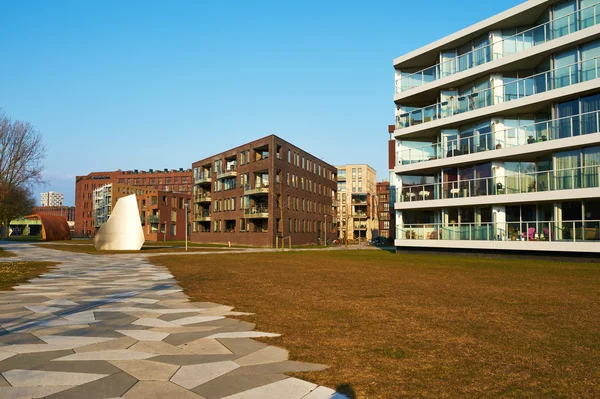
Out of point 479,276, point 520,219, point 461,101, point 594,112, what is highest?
point 461,101

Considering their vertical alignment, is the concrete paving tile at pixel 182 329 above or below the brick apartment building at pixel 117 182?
below

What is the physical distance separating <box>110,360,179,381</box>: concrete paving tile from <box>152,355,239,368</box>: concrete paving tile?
0.45ft

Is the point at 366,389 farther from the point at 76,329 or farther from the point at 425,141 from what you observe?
the point at 425,141

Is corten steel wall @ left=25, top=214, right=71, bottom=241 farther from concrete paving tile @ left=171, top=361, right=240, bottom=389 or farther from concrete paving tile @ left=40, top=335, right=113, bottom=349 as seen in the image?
concrete paving tile @ left=171, top=361, right=240, bottom=389

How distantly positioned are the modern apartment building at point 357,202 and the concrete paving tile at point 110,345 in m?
89.1

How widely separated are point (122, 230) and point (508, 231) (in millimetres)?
30715

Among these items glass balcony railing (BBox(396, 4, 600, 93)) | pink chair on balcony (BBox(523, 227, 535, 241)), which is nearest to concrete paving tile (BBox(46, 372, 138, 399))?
pink chair on balcony (BBox(523, 227, 535, 241))

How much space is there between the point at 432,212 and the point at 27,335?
31424 mm

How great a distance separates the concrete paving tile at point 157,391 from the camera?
4227mm

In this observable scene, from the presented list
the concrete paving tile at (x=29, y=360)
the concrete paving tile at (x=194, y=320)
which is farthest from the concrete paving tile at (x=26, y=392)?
the concrete paving tile at (x=194, y=320)

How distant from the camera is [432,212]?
114ft

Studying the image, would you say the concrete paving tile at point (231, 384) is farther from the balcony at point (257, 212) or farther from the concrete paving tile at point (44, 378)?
the balcony at point (257, 212)

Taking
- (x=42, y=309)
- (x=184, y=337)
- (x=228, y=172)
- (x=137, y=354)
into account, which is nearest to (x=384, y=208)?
(x=228, y=172)

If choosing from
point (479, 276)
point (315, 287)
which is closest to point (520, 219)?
point (479, 276)
